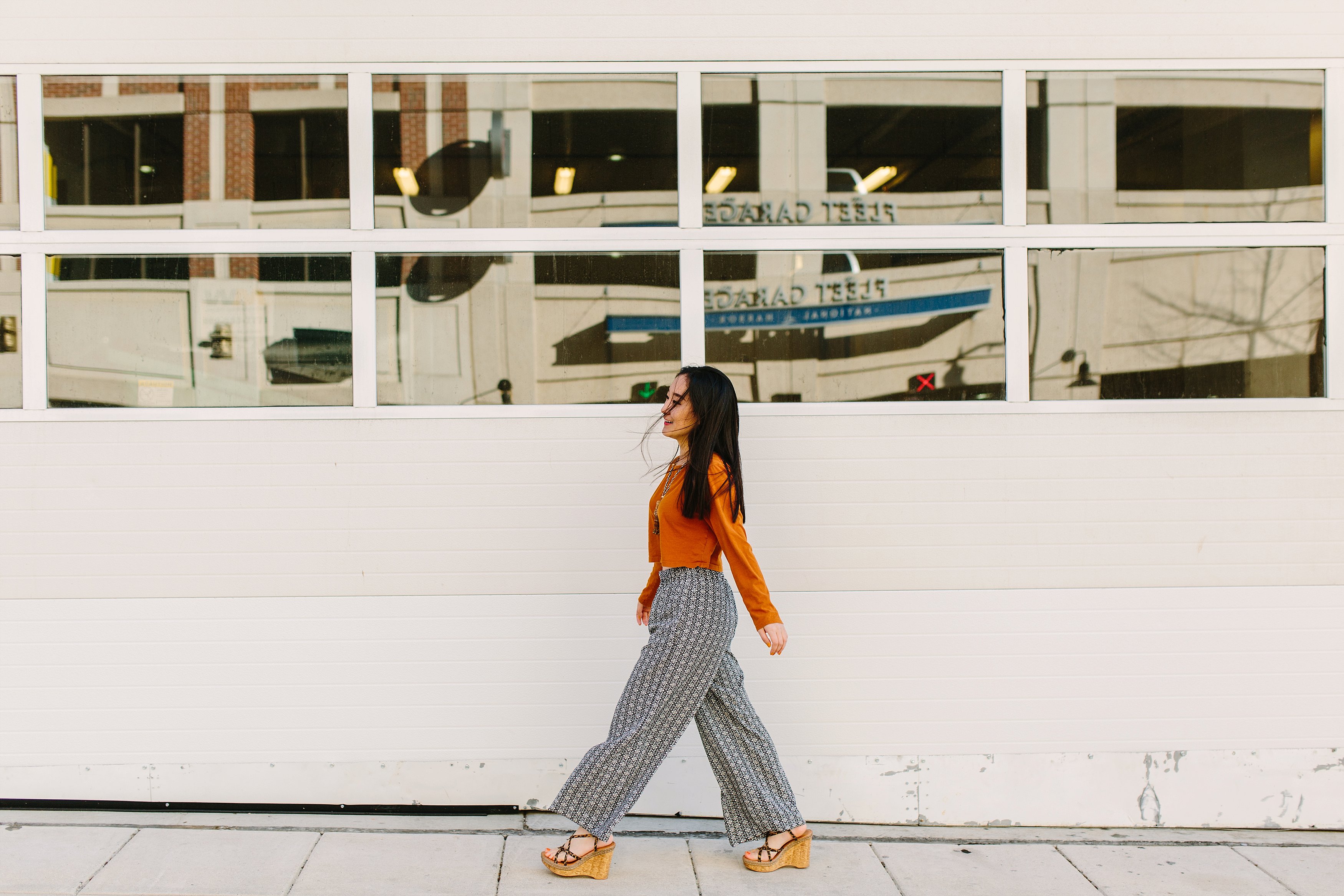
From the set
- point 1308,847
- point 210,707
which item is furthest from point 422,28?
point 1308,847

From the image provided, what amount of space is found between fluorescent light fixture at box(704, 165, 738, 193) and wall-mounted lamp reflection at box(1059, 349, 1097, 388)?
1.62 m

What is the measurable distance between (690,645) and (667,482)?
59cm

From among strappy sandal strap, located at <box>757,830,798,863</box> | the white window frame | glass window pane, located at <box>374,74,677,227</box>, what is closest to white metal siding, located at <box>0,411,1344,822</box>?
the white window frame

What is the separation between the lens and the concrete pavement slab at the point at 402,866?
11.5 ft

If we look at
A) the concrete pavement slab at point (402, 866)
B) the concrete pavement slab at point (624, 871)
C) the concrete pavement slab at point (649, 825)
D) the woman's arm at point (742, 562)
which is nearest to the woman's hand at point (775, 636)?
the woman's arm at point (742, 562)

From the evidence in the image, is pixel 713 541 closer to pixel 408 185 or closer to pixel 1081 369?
pixel 1081 369

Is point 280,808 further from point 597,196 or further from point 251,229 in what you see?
point 597,196

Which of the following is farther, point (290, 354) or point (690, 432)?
point (290, 354)

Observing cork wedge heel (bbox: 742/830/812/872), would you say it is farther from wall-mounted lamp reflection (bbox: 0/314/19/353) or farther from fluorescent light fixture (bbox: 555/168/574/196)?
wall-mounted lamp reflection (bbox: 0/314/19/353)

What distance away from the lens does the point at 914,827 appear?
4164 millimetres

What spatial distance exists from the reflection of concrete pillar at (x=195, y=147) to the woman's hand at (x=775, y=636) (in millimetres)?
2992

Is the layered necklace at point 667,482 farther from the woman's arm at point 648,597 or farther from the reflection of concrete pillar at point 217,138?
the reflection of concrete pillar at point 217,138

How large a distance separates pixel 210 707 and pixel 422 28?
3005mm

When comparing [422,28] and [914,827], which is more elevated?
[422,28]
